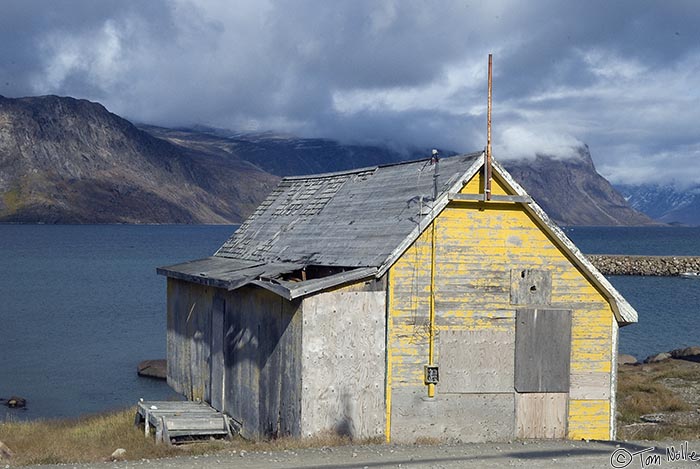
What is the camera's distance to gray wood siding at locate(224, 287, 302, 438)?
677 inches

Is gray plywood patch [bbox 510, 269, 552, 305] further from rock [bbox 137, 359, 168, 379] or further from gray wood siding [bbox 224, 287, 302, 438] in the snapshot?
rock [bbox 137, 359, 168, 379]

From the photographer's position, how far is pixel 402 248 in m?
17.3

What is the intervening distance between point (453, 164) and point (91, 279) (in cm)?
7072

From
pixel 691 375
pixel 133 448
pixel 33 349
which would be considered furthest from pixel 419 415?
pixel 33 349

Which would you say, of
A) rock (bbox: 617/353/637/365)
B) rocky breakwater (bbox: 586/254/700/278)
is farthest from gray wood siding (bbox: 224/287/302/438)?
rocky breakwater (bbox: 586/254/700/278)

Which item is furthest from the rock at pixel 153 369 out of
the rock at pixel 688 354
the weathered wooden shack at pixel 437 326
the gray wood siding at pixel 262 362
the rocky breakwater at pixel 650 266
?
the rocky breakwater at pixel 650 266

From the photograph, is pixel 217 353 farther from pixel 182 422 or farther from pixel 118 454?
pixel 118 454

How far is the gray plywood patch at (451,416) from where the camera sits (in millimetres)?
17344

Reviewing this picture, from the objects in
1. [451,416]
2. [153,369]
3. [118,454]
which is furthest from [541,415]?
[153,369]

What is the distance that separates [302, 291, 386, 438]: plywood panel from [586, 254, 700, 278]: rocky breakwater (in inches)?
3714

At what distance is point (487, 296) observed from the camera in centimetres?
1802

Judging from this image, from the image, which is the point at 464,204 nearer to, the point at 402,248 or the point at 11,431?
the point at 402,248

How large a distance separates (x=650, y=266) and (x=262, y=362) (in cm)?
9714

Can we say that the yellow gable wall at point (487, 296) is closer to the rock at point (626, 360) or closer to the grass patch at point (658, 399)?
the grass patch at point (658, 399)
